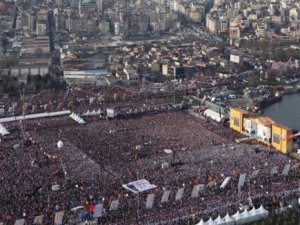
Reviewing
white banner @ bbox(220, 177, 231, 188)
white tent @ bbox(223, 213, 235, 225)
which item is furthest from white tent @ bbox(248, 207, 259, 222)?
white banner @ bbox(220, 177, 231, 188)

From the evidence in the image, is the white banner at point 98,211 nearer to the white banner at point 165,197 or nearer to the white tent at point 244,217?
the white banner at point 165,197

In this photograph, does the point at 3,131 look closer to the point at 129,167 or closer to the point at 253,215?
the point at 129,167

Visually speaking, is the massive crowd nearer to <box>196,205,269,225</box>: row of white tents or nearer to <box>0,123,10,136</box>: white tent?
<box>0,123,10,136</box>: white tent

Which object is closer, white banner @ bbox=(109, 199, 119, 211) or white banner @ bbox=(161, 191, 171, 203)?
white banner @ bbox=(109, 199, 119, 211)

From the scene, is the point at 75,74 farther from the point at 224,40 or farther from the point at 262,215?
the point at 262,215

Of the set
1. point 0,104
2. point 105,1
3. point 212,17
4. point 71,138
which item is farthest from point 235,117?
point 105,1
